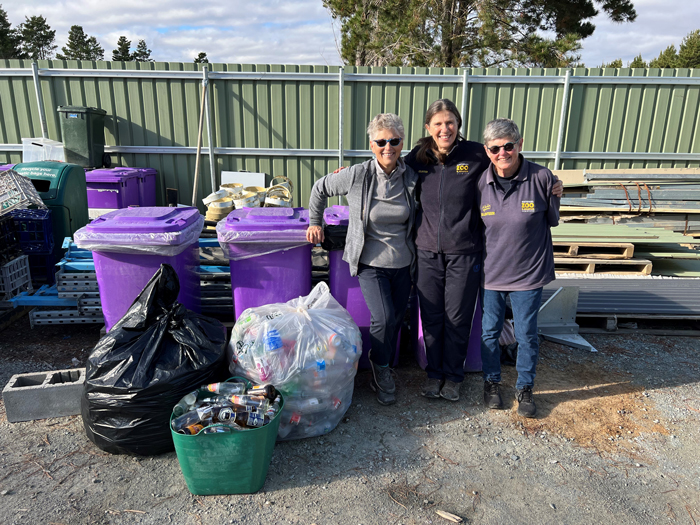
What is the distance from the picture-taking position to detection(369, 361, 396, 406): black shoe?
9.52 feet

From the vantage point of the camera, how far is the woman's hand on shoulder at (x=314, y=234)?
2.88 meters

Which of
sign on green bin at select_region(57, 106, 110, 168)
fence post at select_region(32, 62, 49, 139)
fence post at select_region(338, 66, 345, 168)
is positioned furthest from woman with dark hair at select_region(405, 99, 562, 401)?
fence post at select_region(32, 62, 49, 139)

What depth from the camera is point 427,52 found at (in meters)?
9.97

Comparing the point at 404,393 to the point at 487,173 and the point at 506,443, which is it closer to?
the point at 506,443

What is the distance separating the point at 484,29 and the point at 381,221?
835 cm

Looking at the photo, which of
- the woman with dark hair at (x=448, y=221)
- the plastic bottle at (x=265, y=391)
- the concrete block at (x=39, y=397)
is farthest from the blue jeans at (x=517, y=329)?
the concrete block at (x=39, y=397)

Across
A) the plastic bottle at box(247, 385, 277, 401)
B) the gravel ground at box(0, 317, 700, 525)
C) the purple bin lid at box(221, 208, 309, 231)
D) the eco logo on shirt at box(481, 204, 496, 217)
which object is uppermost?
the eco logo on shirt at box(481, 204, 496, 217)

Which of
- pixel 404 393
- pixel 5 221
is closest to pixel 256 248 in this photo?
pixel 404 393

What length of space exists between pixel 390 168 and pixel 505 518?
185 cm

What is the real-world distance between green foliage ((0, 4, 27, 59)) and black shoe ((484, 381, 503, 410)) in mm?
33168

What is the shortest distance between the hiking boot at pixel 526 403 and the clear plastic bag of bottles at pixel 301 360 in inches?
41.4

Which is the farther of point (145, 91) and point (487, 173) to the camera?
point (145, 91)

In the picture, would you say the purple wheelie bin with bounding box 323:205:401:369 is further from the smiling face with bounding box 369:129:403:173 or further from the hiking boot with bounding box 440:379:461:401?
the smiling face with bounding box 369:129:403:173

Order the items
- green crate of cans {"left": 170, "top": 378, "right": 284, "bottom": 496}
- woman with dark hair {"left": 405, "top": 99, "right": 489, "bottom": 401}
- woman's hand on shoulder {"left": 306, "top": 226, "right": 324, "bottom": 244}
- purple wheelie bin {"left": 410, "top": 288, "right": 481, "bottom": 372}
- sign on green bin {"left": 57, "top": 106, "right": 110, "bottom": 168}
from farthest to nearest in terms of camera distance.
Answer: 1. sign on green bin {"left": 57, "top": 106, "right": 110, "bottom": 168}
2. purple wheelie bin {"left": 410, "top": 288, "right": 481, "bottom": 372}
3. woman's hand on shoulder {"left": 306, "top": 226, "right": 324, "bottom": 244}
4. woman with dark hair {"left": 405, "top": 99, "right": 489, "bottom": 401}
5. green crate of cans {"left": 170, "top": 378, "right": 284, "bottom": 496}
